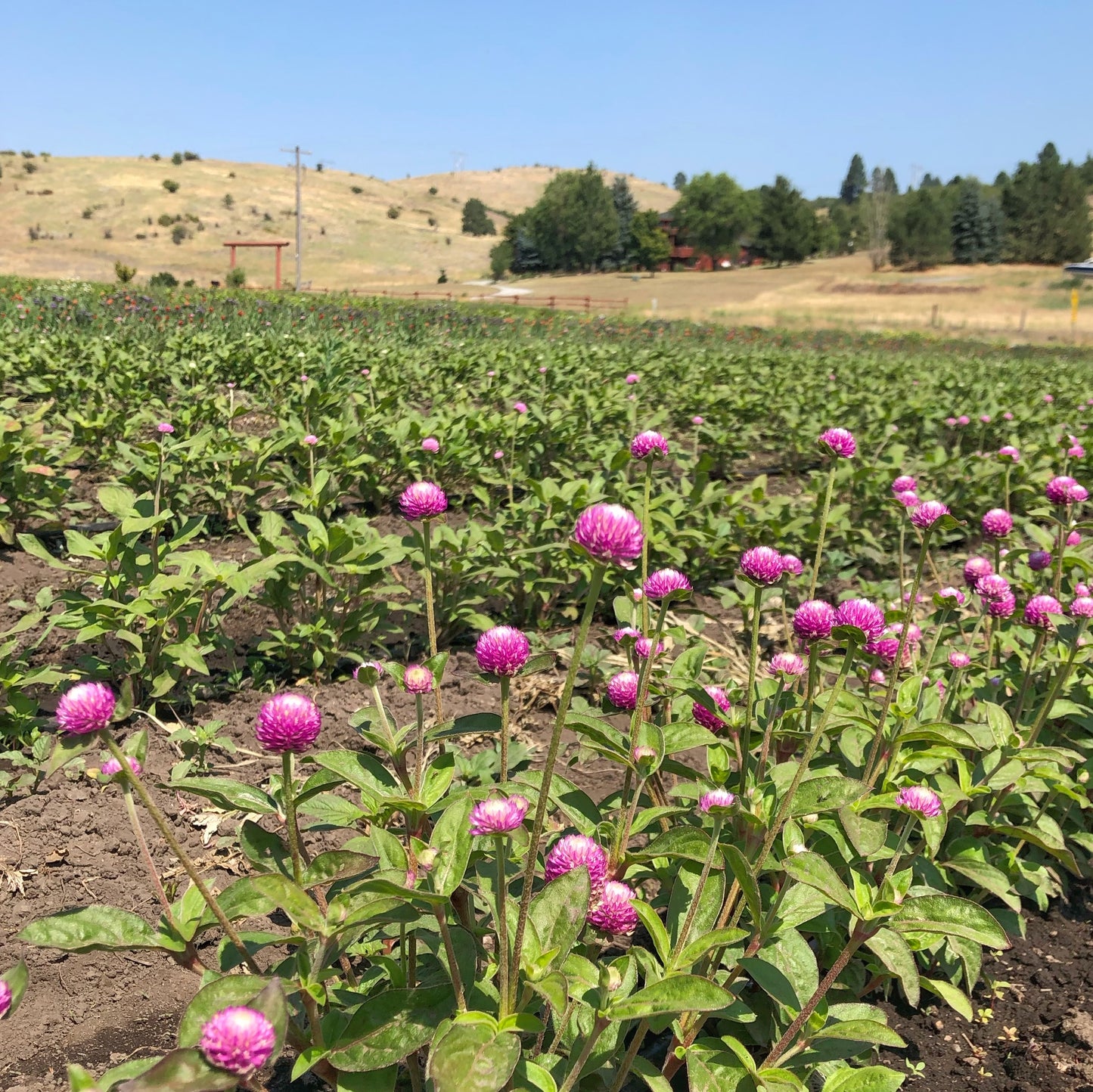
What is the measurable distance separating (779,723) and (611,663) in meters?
1.59

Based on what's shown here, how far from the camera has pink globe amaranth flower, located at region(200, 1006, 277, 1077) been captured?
956 mm

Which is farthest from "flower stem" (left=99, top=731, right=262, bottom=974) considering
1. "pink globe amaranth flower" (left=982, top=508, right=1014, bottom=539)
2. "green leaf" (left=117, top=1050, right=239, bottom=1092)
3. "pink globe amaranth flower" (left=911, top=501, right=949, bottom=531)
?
"pink globe amaranth flower" (left=982, top=508, right=1014, bottom=539)

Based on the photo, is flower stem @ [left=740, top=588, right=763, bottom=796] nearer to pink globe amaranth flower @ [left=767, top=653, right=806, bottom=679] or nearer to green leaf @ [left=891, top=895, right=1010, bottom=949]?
pink globe amaranth flower @ [left=767, top=653, right=806, bottom=679]

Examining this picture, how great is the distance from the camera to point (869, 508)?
17.9 ft

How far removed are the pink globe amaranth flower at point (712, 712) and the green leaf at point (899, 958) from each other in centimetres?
53

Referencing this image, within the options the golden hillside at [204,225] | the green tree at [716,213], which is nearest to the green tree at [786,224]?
the green tree at [716,213]

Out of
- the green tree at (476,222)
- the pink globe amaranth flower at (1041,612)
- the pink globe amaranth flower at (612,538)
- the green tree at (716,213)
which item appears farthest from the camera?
the green tree at (476,222)

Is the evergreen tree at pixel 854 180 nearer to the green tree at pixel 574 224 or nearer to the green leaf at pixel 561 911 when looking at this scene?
the green tree at pixel 574 224

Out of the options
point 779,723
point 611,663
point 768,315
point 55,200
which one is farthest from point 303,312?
point 55,200

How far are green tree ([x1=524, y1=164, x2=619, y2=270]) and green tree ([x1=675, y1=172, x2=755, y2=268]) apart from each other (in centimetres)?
1062

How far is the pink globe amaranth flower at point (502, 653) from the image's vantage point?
1.47 m

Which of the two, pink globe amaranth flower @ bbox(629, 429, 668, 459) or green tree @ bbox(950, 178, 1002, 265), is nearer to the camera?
pink globe amaranth flower @ bbox(629, 429, 668, 459)

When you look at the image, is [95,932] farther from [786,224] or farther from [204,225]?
[786,224]

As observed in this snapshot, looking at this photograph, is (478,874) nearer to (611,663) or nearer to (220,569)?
(220,569)
